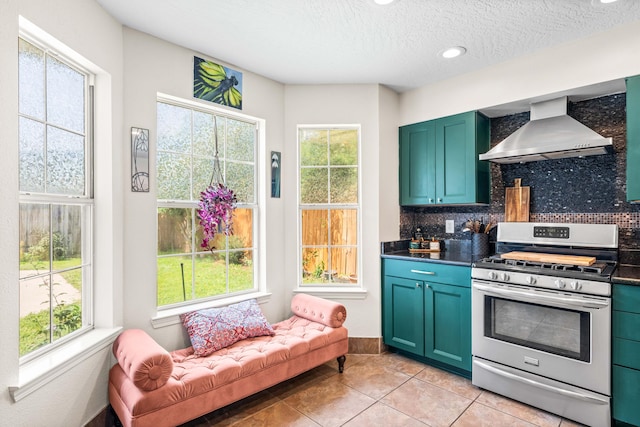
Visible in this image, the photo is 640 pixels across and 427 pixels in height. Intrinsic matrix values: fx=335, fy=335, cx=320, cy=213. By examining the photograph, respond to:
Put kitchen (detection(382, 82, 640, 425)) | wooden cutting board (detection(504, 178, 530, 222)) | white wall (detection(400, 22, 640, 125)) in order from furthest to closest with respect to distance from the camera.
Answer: wooden cutting board (detection(504, 178, 530, 222)), white wall (detection(400, 22, 640, 125)), kitchen (detection(382, 82, 640, 425))

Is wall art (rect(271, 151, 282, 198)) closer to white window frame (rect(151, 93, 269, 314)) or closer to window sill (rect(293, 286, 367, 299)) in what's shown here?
white window frame (rect(151, 93, 269, 314))

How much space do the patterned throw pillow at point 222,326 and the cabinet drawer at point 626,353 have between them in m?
2.30

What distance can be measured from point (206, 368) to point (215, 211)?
45.9 inches

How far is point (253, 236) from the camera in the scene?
125 inches

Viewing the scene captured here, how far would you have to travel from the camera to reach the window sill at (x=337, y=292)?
10.7ft

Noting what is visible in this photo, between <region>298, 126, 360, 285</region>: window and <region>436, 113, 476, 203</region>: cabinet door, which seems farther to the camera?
<region>298, 126, 360, 285</region>: window

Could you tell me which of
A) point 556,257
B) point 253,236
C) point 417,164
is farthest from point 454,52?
point 253,236

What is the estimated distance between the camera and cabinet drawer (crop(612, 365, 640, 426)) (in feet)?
6.46

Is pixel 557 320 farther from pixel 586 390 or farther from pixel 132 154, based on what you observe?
pixel 132 154

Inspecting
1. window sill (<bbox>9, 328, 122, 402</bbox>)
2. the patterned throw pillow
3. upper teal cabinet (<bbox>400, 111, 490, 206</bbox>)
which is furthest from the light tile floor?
upper teal cabinet (<bbox>400, 111, 490, 206</bbox>)

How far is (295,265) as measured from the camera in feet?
10.9

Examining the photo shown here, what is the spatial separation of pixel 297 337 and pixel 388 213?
1499mm

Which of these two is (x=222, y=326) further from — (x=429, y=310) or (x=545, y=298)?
(x=545, y=298)

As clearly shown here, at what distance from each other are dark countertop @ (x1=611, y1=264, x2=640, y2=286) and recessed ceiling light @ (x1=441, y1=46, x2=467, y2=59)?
6.15 ft
